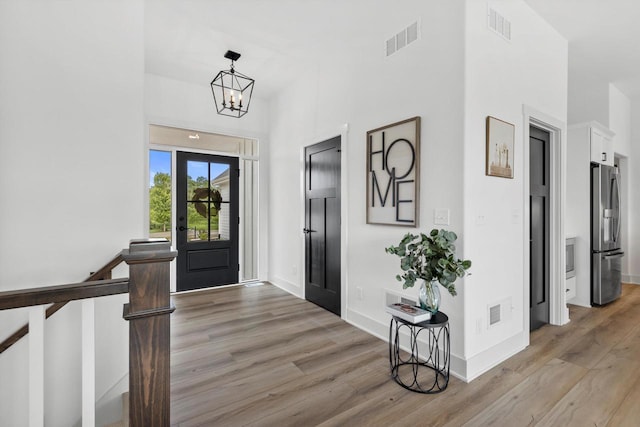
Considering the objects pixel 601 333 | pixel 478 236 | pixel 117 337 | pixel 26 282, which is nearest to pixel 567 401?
pixel 478 236

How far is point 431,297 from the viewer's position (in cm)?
221

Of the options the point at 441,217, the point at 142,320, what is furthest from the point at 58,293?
the point at 441,217

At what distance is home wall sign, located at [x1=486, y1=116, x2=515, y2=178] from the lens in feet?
8.14

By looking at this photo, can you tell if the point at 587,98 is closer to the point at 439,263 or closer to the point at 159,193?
the point at 439,263

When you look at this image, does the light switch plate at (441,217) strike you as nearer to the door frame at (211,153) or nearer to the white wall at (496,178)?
the white wall at (496,178)

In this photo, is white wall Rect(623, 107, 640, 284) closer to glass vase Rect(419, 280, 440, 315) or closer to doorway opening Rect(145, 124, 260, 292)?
glass vase Rect(419, 280, 440, 315)

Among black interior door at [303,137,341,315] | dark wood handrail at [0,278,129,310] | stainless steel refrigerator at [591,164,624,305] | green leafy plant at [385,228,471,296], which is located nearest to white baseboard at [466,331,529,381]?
green leafy plant at [385,228,471,296]

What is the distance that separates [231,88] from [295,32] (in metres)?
0.98

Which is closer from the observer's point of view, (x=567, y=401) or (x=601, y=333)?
(x=567, y=401)

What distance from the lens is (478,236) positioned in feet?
7.93

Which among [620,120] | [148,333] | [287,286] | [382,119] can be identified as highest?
[620,120]

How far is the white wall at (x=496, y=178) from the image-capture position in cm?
235

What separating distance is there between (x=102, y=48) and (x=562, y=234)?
14.5 feet

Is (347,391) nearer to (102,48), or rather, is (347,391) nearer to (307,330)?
(307,330)
